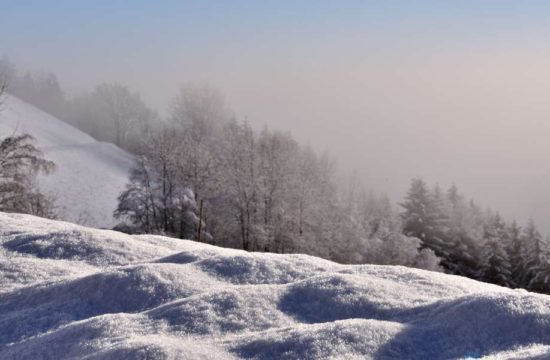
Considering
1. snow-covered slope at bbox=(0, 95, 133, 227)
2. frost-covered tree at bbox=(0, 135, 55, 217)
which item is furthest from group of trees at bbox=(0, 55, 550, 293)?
frost-covered tree at bbox=(0, 135, 55, 217)

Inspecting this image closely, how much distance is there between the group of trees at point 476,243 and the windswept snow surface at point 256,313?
49.4 meters

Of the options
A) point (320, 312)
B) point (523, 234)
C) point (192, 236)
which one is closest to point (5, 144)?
point (192, 236)

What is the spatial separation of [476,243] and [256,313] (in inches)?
2307

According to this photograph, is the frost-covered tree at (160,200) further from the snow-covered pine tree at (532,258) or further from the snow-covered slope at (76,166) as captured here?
the snow-covered pine tree at (532,258)

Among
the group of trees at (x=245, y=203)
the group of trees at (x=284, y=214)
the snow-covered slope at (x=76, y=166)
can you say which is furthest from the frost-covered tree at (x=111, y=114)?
the group of trees at (x=245, y=203)

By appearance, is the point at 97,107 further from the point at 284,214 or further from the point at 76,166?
the point at 284,214

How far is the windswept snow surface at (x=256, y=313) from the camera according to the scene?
23.0ft

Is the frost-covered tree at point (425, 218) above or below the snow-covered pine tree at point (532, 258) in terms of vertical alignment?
above

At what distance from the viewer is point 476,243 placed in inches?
2451

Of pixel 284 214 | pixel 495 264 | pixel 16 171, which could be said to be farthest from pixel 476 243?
pixel 16 171

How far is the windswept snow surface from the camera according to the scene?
23.0ft

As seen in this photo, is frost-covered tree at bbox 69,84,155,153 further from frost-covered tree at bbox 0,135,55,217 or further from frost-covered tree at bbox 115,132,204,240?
frost-covered tree at bbox 0,135,55,217

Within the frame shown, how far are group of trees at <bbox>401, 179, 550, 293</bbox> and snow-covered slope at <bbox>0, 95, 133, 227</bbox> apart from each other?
33.2 meters

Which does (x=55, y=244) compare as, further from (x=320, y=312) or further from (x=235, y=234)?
(x=235, y=234)
